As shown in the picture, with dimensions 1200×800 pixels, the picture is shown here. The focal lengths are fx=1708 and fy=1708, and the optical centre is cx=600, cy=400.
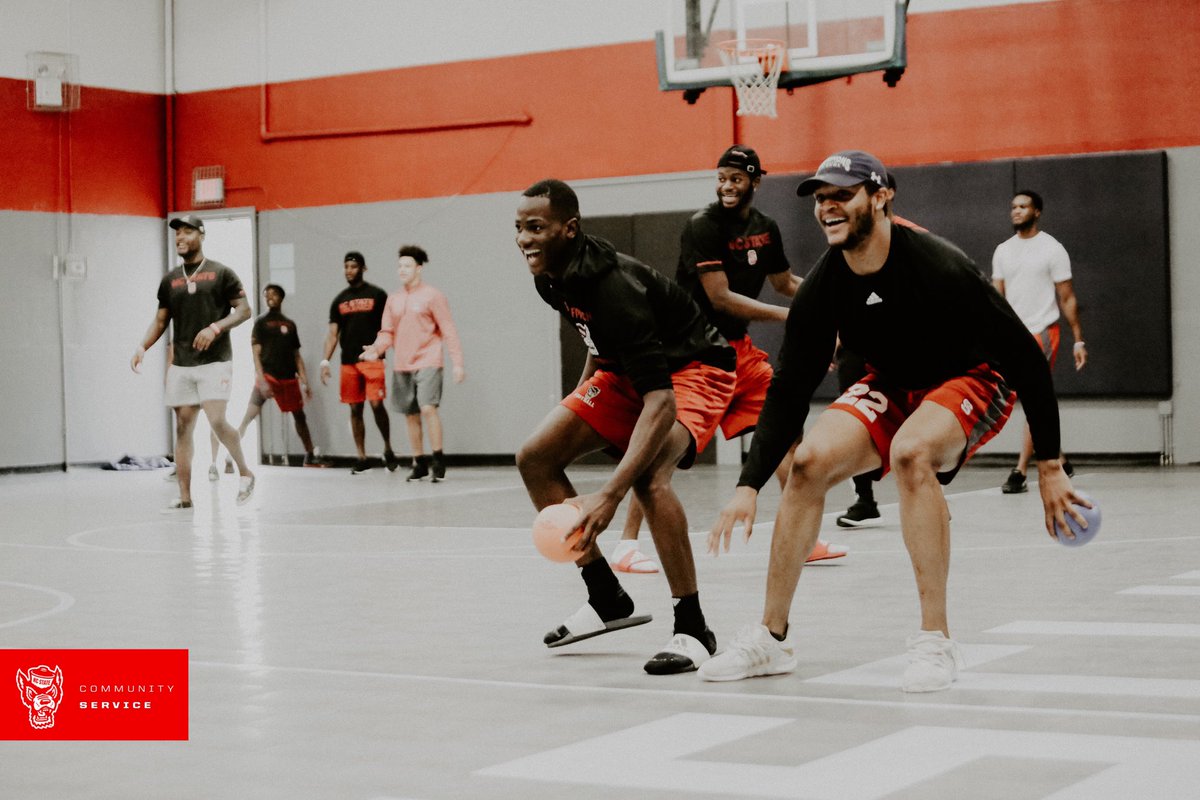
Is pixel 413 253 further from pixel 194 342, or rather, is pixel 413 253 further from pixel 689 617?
pixel 689 617

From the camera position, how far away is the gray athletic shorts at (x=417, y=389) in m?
16.5

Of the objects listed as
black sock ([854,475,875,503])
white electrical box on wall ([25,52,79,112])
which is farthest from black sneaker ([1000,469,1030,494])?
white electrical box on wall ([25,52,79,112])

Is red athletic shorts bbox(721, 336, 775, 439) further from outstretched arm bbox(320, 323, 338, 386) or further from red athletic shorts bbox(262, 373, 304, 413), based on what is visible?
red athletic shorts bbox(262, 373, 304, 413)

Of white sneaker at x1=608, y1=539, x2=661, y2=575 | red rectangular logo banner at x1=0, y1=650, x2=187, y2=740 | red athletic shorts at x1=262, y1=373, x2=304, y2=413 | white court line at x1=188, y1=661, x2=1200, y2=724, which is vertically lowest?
white sneaker at x1=608, y1=539, x2=661, y2=575

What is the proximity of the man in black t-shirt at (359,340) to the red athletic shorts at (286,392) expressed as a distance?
108 cm

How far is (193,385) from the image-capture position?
12.8 meters

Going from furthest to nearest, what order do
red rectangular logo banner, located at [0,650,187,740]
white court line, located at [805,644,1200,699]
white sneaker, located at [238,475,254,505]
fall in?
white sneaker, located at [238,475,254,505]
white court line, located at [805,644,1200,699]
red rectangular logo banner, located at [0,650,187,740]

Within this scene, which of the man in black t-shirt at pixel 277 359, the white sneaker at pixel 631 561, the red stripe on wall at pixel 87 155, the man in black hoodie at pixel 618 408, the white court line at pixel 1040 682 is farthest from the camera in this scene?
the red stripe on wall at pixel 87 155

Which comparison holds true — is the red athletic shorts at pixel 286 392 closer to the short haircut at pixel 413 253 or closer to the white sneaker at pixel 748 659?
the short haircut at pixel 413 253

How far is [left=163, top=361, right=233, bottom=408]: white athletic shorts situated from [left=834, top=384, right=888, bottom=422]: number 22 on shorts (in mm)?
7991

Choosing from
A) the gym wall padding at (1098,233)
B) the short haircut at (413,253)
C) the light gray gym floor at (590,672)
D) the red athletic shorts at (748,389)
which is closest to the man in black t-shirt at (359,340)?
the short haircut at (413,253)

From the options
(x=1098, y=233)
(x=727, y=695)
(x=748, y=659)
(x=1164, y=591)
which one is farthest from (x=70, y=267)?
(x=727, y=695)

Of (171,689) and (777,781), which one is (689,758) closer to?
(777,781)

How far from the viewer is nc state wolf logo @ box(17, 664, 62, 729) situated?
187 inches
